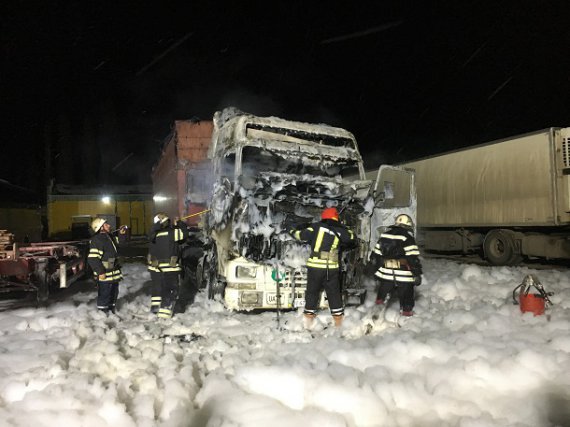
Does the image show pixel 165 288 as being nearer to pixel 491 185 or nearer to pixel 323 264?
pixel 323 264

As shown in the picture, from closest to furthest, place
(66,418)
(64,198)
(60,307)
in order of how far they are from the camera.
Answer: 1. (66,418)
2. (60,307)
3. (64,198)

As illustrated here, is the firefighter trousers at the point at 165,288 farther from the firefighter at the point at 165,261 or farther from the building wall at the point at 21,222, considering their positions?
the building wall at the point at 21,222

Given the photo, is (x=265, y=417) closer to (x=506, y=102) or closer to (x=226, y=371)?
(x=226, y=371)

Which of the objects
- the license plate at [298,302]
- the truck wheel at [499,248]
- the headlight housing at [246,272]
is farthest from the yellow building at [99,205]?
the license plate at [298,302]

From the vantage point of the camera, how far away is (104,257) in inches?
234

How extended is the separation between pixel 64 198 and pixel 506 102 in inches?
1037

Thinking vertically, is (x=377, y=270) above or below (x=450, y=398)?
above

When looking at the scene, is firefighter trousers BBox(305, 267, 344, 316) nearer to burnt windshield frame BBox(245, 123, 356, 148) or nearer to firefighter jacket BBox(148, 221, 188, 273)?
firefighter jacket BBox(148, 221, 188, 273)

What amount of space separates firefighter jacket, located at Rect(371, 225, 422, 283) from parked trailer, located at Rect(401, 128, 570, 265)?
18.6ft

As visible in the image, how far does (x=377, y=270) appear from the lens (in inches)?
237

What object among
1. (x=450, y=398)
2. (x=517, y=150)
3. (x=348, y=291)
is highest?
(x=517, y=150)

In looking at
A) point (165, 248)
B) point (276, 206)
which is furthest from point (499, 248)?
point (165, 248)

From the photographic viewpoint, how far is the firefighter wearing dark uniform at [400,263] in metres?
5.71

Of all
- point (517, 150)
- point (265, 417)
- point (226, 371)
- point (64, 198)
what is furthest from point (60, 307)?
point (64, 198)
